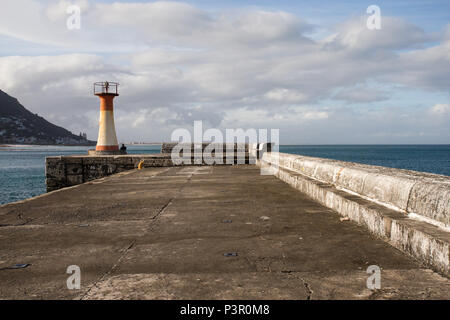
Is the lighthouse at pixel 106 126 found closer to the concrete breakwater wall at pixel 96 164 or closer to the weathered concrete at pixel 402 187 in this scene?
the concrete breakwater wall at pixel 96 164

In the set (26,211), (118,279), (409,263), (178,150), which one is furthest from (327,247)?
(178,150)

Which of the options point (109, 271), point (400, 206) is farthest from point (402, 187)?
point (109, 271)

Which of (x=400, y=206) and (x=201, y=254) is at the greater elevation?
(x=400, y=206)

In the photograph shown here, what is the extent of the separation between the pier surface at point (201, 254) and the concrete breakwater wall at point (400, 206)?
0.12 metres

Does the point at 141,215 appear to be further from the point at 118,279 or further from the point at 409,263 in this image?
the point at 409,263

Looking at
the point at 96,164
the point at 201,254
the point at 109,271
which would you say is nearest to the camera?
the point at 109,271

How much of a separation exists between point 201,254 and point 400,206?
203 cm

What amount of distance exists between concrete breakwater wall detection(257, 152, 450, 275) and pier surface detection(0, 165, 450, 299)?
12 cm

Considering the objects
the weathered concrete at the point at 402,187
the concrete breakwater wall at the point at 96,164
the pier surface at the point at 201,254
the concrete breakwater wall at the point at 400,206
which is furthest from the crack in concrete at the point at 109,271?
the concrete breakwater wall at the point at 96,164

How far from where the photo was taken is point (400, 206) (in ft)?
11.7

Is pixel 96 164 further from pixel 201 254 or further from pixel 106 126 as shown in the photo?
pixel 201 254

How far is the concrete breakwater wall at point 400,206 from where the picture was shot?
2.83 m

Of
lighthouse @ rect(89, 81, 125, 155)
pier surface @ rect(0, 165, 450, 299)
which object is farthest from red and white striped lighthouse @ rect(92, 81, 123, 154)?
pier surface @ rect(0, 165, 450, 299)
